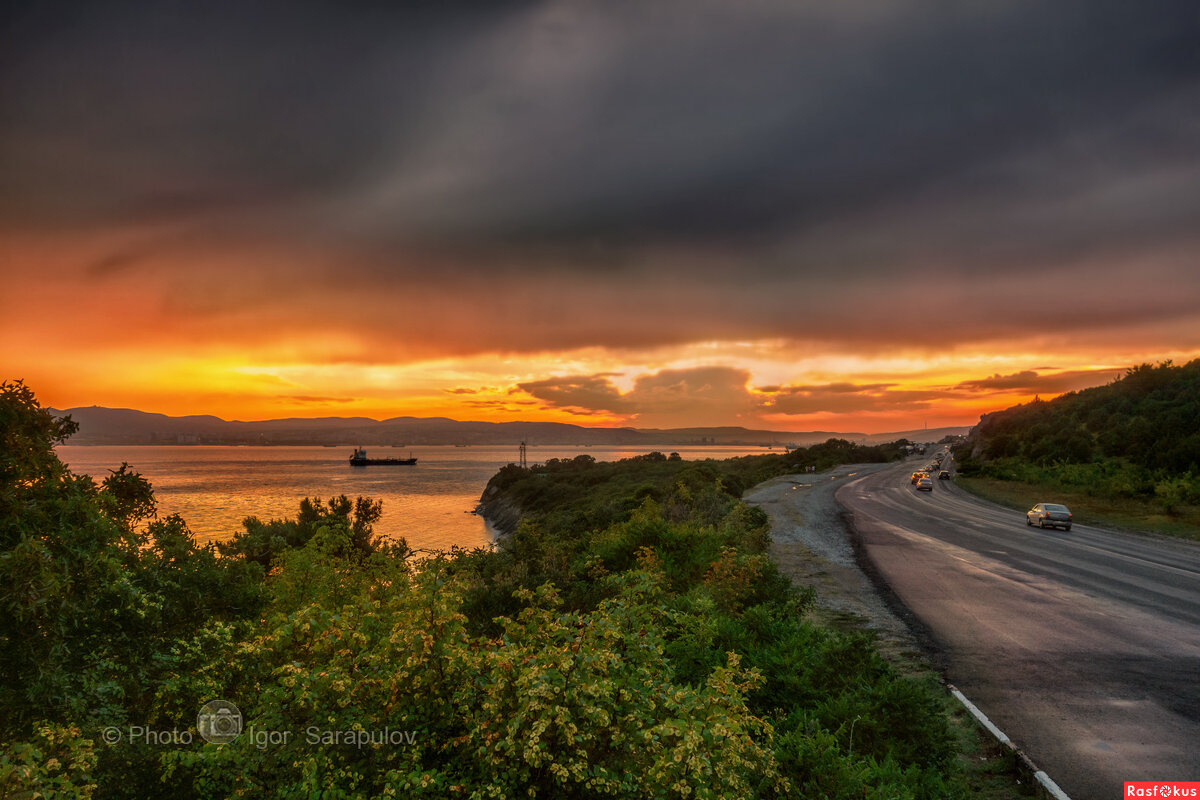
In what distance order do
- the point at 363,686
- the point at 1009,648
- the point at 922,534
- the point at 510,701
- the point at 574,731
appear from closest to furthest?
the point at 574,731
the point at 510,701
the point at 363,686
the point at 1009,648
the point at 922,534

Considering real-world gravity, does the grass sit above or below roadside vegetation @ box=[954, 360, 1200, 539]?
below

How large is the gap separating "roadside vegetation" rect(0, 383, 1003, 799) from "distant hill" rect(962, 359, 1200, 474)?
152ft

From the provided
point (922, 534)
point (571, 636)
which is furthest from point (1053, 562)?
point (571, 636)

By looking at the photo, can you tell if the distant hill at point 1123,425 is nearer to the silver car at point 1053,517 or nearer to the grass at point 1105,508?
the grass at point 1105,508

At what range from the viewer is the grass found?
32.2m

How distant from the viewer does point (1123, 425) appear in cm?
5406

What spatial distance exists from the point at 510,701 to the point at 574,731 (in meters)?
0.92

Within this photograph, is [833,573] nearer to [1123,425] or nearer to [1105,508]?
[1105,508]

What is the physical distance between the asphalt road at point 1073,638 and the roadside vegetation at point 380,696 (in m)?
1.58

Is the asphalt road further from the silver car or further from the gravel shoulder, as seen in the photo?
the silver car

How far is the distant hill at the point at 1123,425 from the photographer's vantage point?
43750 millimetres

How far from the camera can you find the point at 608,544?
21.6 m

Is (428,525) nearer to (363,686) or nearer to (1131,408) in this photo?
(363,686)

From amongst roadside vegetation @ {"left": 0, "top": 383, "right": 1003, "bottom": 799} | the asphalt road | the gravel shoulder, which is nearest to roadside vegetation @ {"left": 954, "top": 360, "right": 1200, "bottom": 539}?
the asphalt road
